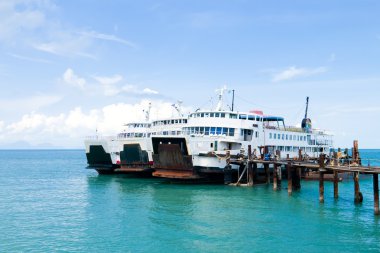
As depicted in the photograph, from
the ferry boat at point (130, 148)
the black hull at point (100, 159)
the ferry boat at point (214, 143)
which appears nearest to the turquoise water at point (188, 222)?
the ferry boat at point (214, 143)

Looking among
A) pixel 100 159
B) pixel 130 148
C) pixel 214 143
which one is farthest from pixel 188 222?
pixel 100 159

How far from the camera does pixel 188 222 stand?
25234 mm

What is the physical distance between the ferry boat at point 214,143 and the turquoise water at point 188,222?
106 inches

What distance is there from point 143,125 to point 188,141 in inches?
923

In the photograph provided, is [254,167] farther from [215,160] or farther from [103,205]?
[103,205]

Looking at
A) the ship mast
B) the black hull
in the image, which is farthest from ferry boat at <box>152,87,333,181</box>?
the black hull

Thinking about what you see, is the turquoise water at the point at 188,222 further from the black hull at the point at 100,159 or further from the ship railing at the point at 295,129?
the black hull at the point at 100,159

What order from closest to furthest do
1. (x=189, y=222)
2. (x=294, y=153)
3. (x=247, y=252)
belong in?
1. (x=247, y=252)
2. (x=189, y=222)
3. (x=294, y=153)

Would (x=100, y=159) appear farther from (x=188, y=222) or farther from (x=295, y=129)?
(x=188, y=222)

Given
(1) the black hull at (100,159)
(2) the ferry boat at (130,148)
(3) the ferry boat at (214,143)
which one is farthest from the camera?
(1) the black hull at (100,159)

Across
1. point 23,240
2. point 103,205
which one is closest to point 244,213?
point 103,205

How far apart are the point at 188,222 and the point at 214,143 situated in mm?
17639

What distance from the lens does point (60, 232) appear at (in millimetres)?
23094

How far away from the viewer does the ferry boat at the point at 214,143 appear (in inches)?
1592
